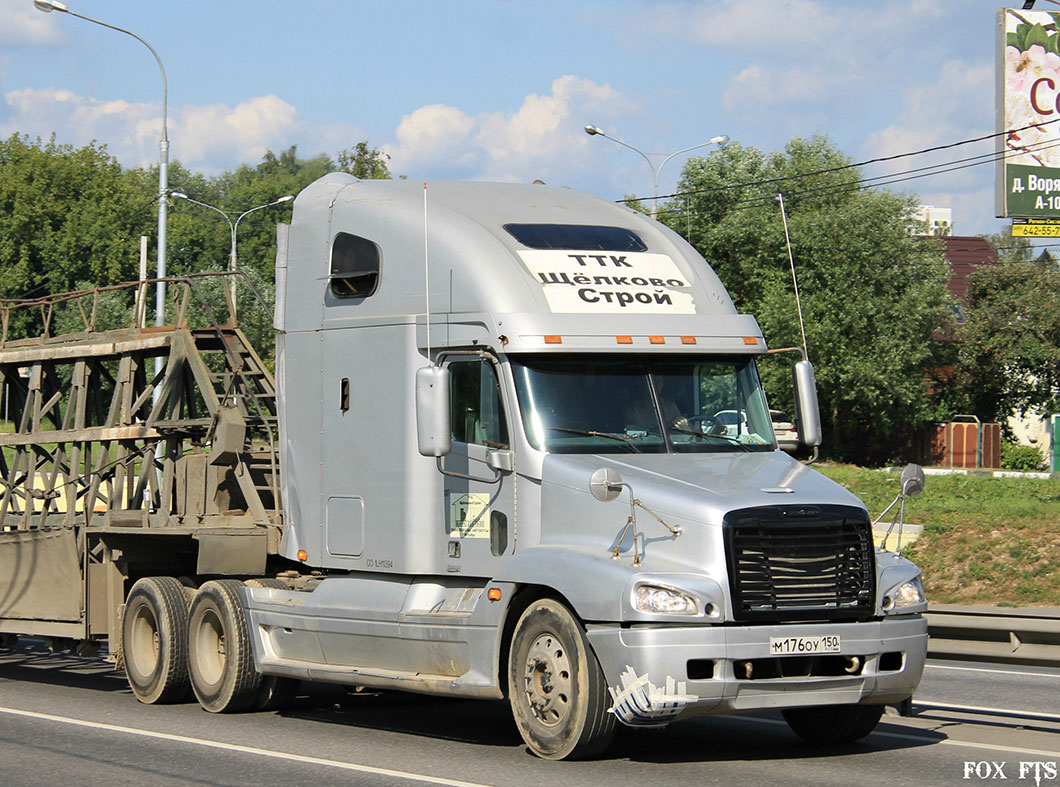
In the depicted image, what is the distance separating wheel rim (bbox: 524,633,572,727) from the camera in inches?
362

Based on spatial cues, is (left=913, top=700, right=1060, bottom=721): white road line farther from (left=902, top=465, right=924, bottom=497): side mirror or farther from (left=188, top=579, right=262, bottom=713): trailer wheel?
(left=188, top=579, right=262, bottom=713): trailer wheel

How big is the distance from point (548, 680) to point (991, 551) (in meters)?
16.2

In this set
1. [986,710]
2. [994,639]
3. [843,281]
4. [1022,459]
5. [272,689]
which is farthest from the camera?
[1022,459]

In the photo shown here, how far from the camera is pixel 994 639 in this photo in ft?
45.3

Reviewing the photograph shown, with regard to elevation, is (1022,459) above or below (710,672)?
above

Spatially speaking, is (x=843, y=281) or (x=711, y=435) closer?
(x=711, y=435)

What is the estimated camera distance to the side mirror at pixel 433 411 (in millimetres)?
9789

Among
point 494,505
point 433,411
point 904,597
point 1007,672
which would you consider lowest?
point 1007,672

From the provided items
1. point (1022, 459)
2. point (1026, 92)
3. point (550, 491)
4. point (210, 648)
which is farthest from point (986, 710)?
point (1022, 459)

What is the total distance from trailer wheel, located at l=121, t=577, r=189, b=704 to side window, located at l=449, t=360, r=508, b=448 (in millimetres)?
3808

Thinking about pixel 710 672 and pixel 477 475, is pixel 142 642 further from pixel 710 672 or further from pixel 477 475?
pixel 710 672

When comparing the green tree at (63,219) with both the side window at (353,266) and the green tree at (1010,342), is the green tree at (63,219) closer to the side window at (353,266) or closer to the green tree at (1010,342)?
the green tree at (1010,342)

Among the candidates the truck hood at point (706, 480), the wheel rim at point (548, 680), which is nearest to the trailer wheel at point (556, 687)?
the wheel rim at point (548, 680)

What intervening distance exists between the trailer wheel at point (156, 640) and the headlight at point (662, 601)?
17.8 feet
